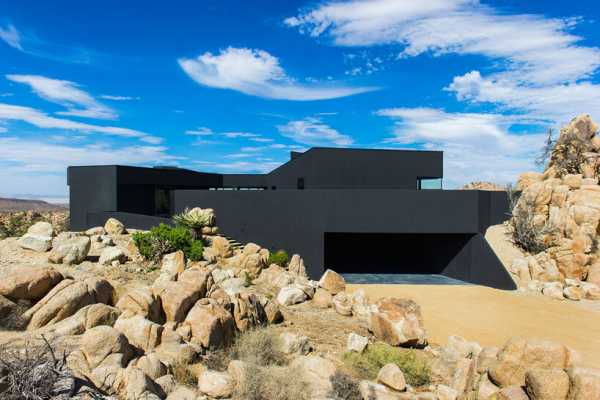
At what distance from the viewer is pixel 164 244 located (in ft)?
50.3

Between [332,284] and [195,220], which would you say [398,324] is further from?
[195,220]

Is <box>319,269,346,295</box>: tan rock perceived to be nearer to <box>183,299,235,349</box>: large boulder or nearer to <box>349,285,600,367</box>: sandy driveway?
<box>349,285,600,367</box>: sandy driveway

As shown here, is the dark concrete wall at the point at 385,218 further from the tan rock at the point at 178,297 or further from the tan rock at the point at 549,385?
the tan rock at the point at 549,385

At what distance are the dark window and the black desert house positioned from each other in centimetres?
81

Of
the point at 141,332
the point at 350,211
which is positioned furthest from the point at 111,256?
the point at 350,211

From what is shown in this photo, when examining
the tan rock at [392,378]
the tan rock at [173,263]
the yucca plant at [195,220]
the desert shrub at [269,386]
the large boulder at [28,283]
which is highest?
the yucca plant at [195,220]

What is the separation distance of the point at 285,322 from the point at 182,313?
10.0ft


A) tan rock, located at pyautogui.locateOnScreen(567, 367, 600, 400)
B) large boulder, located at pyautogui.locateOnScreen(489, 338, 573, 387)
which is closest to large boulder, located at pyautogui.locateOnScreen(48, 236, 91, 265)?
large boulder, located at pyautogui.locateOnScreen(489, 338, 573, 387)

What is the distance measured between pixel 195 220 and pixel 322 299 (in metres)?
8.20

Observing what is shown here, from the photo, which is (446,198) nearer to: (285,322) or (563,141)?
(285,322)

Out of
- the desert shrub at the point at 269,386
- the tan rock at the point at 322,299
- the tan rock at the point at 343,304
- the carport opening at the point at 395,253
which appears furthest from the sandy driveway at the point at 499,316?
the desert shrub at the point at 269,386

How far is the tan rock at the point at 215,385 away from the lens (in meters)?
5.98

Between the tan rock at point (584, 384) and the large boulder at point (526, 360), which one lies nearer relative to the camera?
the tan rock at point (584, 384)

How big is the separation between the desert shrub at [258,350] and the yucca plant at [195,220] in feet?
34.3
